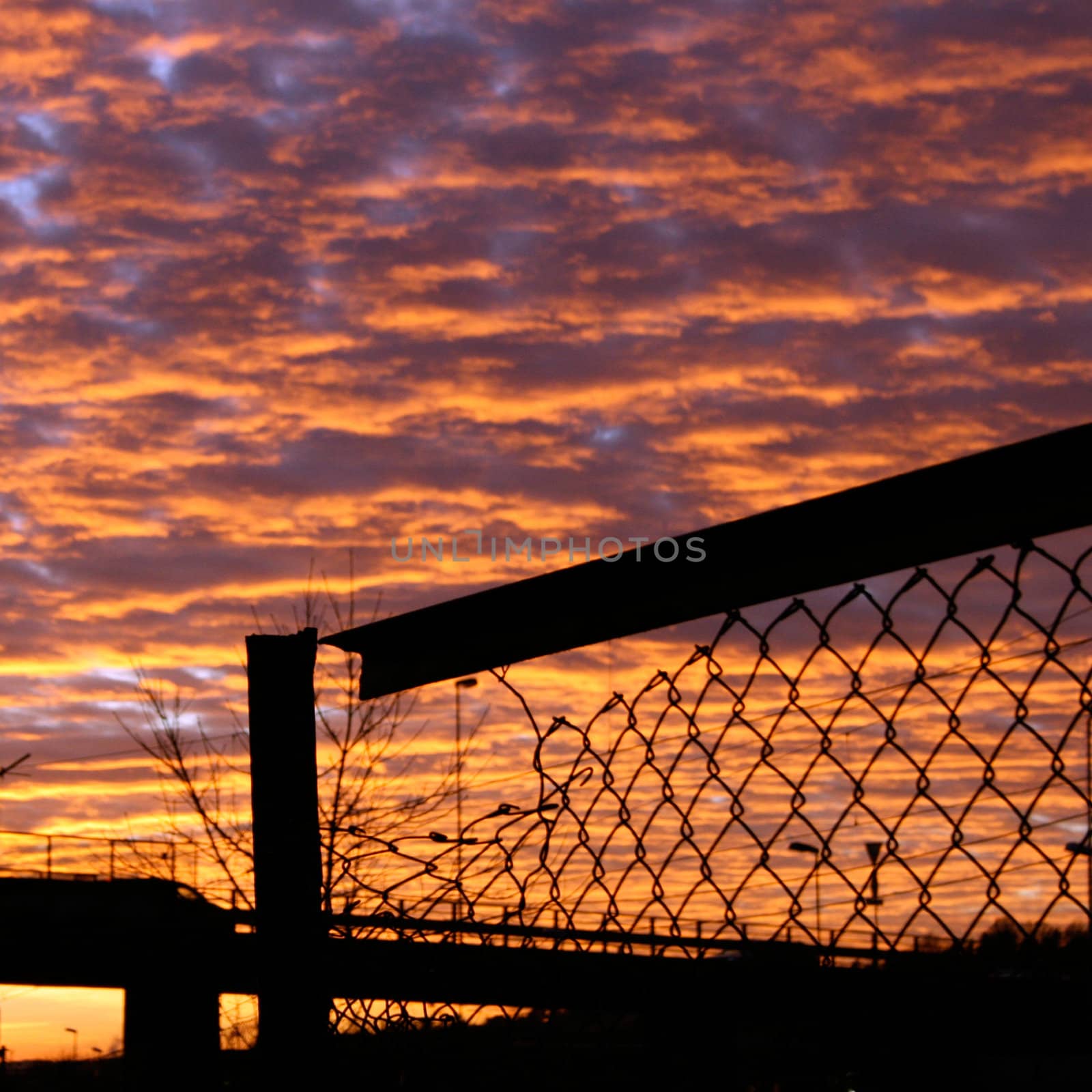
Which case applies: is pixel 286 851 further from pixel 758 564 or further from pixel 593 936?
pixel 758 564

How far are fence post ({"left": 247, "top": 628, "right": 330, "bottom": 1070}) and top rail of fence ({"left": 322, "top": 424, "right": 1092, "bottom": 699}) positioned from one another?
130mm

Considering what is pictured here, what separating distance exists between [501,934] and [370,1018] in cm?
41

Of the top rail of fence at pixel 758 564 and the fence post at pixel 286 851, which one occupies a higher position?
the top rail of fence at pixel 758 564

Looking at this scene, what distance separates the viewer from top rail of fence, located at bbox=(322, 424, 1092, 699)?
1.90m

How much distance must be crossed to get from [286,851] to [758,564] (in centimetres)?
115

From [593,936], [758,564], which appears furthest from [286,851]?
[758,564]

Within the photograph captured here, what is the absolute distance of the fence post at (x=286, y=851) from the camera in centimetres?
252

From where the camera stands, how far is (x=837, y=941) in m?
2.19

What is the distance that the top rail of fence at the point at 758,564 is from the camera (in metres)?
1.90

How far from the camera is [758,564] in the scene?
2.16 metres

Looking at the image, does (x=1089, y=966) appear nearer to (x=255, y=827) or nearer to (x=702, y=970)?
(x=702, y=970)

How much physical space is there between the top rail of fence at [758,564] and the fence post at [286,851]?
130 millimetres

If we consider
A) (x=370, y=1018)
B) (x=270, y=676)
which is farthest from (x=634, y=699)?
(x=370, y=1018)

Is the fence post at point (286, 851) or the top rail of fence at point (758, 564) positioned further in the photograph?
the fence post at point (286, 851)
